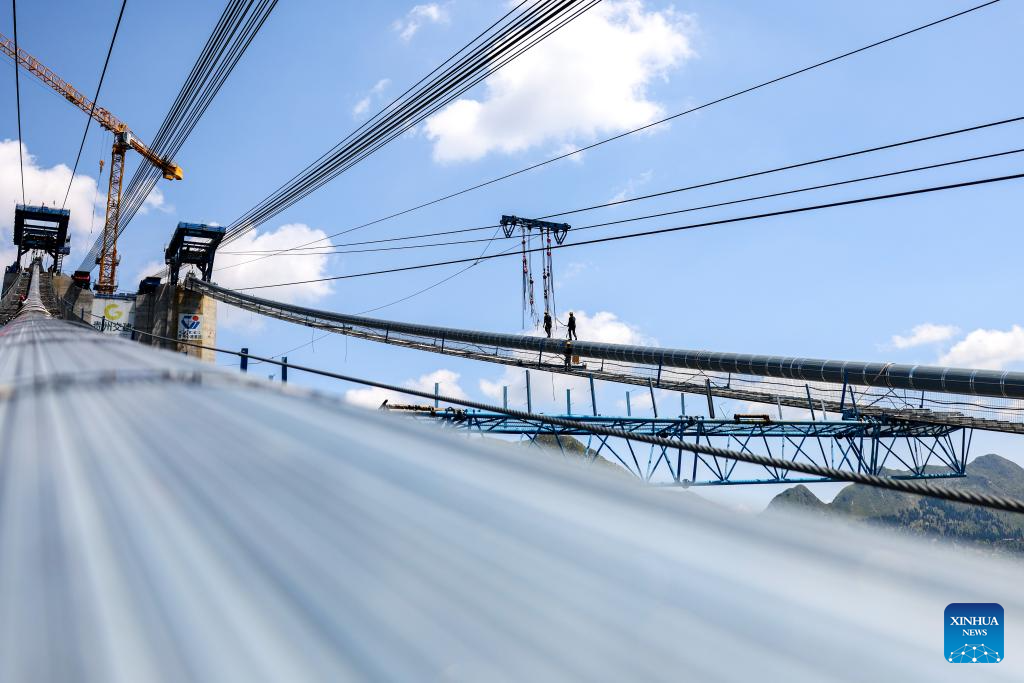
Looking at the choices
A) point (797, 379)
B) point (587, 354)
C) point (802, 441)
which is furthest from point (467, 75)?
point (802, 441)

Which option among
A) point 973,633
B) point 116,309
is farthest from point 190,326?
point 973,633

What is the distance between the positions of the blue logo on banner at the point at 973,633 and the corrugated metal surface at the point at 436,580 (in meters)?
0.02

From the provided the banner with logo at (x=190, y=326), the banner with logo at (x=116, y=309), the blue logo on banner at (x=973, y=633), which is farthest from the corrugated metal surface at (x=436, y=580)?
the banner with logo at (x=116, y=309)

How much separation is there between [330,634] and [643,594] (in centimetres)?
49

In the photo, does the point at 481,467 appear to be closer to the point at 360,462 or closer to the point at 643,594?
the point at 360,462

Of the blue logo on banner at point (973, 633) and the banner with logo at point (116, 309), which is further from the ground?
the banner with logo at point (116, 309)

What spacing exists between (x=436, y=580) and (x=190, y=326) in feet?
124

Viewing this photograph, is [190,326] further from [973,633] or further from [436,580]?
[973,633]

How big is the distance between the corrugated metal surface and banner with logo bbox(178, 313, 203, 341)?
36528 mm

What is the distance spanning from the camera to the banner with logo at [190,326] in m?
34.3

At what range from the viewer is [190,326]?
34.5 metres

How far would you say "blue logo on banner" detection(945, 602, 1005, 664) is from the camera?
87 cm

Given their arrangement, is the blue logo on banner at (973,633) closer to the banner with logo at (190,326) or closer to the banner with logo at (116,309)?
the banner with logo at (190,326)

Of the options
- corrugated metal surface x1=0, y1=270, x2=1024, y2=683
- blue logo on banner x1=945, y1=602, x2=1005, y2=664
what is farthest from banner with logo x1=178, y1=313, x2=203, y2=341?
blue logo on banner x1=945, y1=602, x2=1005, y2=664
